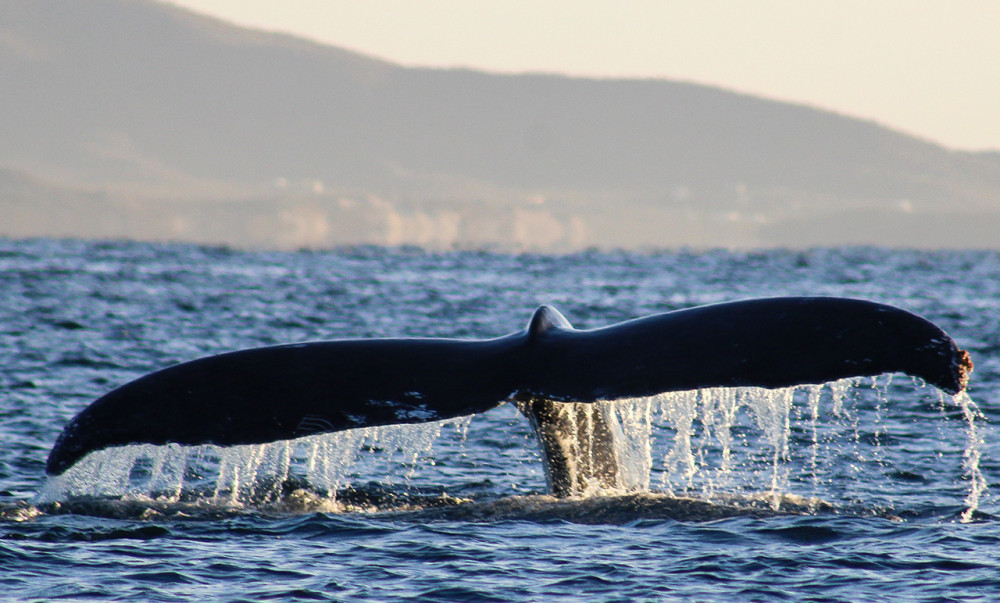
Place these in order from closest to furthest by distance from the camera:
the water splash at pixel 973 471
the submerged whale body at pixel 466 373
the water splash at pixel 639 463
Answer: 1. the submerged whale body at pixel 466 373
2. the water splash at pixel 639 463
3. the water splash at pixel 973 471

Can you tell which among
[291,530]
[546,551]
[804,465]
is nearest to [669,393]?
[546,551]

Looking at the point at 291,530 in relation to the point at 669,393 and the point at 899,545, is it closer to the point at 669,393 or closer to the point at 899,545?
the point at 669,393

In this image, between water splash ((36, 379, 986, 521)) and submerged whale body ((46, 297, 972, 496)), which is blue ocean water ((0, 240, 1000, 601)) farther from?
submerged whale body ((46, 297, 972, 496))

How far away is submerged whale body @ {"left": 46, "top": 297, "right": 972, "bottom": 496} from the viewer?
647cm

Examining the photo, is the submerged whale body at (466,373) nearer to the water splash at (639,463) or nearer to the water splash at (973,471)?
the water splash at (639,463)

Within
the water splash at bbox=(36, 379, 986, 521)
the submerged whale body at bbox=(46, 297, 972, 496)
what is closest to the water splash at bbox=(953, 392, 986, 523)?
the water splash at bbox=(36, 379, 986, 521)

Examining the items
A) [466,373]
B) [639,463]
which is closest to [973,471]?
[639,463]

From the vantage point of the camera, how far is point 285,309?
31.0 meters

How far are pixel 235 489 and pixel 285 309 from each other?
21606 millimetres

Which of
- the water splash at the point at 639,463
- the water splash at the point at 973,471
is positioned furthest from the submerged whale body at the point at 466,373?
the water splash at the point at 973,471

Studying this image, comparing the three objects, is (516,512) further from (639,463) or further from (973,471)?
(973,471)

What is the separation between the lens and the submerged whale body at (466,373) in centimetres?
647

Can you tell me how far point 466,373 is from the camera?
7141 mm

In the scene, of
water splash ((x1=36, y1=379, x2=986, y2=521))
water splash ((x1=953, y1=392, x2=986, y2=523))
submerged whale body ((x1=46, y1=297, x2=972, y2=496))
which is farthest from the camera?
water splash ((x1=953, y1=392, x2=986, y2=523))
